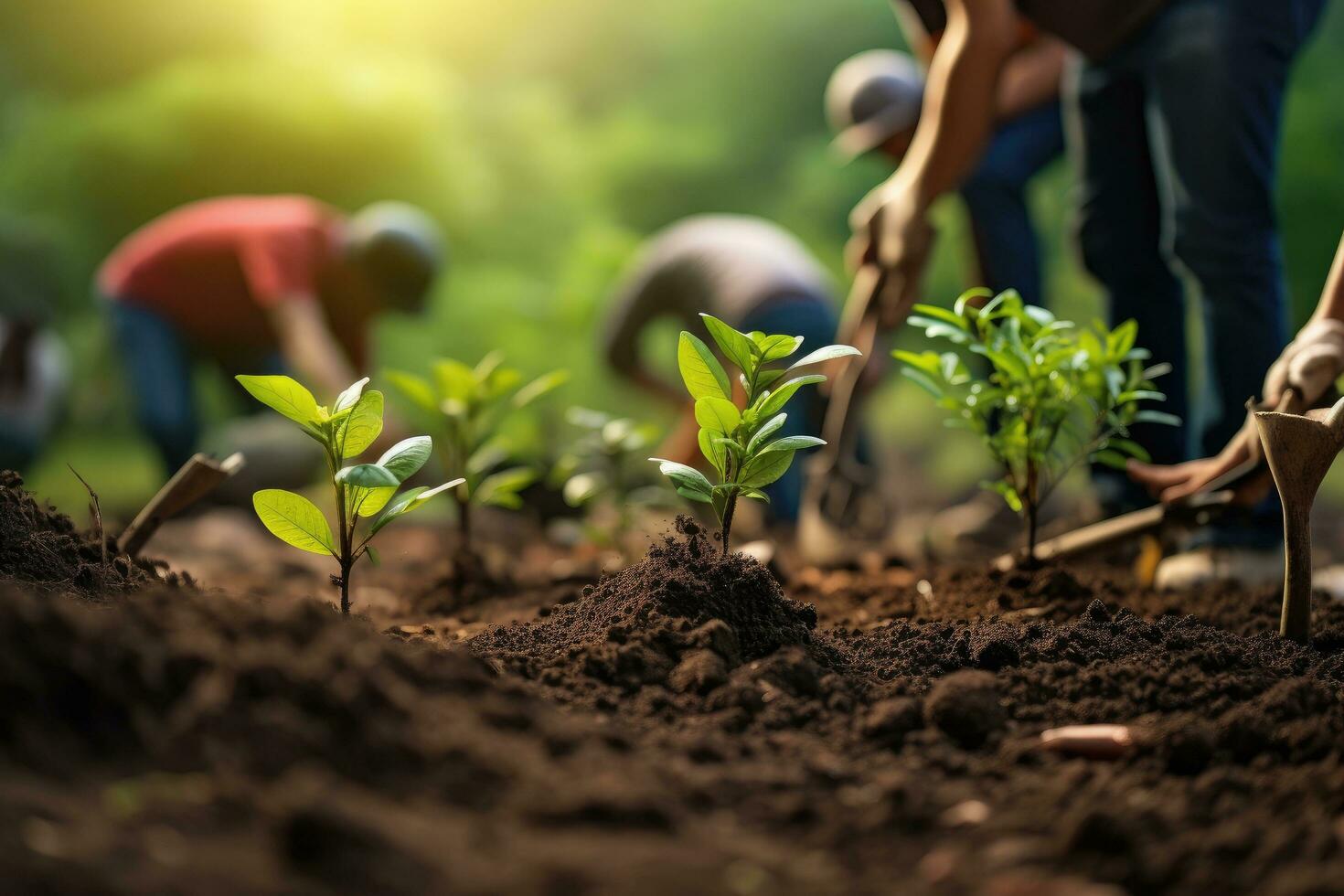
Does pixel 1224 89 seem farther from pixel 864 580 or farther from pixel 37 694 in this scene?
pixel 37 694

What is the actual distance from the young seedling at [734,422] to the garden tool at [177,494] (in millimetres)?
699

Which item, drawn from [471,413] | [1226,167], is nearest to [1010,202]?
[1226,167]

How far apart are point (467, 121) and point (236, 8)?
1.83m

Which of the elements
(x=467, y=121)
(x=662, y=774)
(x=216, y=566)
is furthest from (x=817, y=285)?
(x=467, y=121)

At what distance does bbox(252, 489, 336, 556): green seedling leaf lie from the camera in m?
1.28

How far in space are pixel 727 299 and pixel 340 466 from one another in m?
2.42

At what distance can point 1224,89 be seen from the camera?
6.18ft

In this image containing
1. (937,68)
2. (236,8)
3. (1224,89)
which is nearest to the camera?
(1224,89)

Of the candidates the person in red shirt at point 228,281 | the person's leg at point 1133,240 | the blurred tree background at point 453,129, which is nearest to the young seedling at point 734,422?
the person's leg at point 1133,240

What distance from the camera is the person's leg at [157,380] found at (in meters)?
4.21

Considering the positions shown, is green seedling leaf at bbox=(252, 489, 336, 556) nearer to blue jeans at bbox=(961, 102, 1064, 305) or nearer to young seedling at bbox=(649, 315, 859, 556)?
young seedling at bbox=(649, 315, 859, 556)

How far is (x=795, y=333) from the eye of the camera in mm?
3391

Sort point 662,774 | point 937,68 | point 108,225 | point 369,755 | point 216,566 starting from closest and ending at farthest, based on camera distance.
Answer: point 369,755 → point 662,774 → point 937,68 → point 216,566 → point 108,225

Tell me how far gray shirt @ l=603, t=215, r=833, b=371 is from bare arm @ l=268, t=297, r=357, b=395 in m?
1.09
